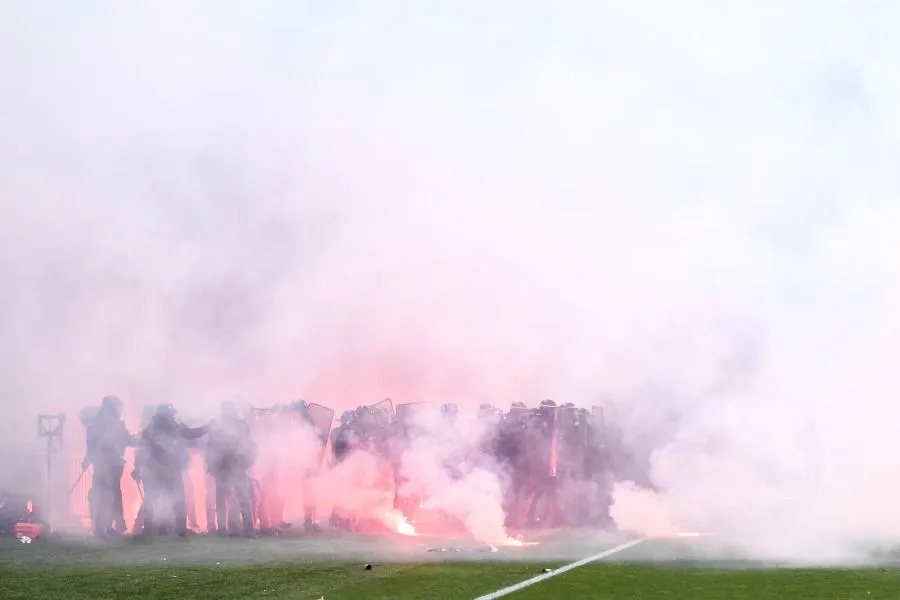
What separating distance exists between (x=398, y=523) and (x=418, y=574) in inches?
1856

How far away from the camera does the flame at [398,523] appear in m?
95.2

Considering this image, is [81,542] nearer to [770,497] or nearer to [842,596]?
[770,497]

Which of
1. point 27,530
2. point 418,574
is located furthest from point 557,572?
point 27,530

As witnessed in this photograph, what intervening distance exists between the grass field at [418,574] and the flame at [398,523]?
18447mm

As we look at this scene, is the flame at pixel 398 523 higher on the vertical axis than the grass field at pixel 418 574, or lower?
higher

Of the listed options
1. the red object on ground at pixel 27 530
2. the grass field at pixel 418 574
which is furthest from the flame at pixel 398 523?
the red object on ground at pixel 27 530

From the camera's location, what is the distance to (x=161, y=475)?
370 feet

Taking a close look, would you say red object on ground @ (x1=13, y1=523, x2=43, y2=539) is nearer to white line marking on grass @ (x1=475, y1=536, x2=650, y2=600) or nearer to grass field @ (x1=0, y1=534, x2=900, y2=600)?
grass field @ (x1=0, y1=534, x2=900, y2=600)

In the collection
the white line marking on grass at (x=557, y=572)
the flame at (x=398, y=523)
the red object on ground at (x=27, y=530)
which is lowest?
the white line marking on grass at (x=557, y=572)

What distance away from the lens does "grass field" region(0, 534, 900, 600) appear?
43.0m

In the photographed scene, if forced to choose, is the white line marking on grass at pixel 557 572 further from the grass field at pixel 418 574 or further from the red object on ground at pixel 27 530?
the red object on ground at pixel 27 530

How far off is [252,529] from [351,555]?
3899 cm

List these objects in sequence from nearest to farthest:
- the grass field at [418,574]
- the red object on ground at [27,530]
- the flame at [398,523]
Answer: the grass field at [418,574] < the flame at [398,523] < the red object on ground at [27,530]

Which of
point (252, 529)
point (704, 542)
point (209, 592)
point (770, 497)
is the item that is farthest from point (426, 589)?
point (252, 529)
